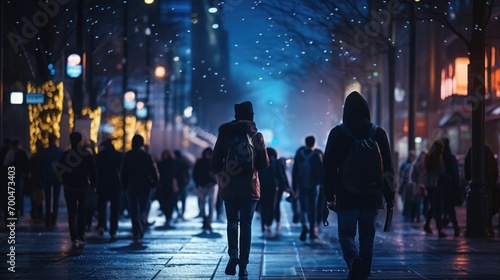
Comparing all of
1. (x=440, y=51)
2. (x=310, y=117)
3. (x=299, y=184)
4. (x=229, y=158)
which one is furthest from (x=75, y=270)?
(x=310, y=117)

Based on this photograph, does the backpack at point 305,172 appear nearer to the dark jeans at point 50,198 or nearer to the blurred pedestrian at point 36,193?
the dark jeans at point 50,198

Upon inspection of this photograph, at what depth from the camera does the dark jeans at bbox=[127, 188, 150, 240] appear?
19984 millimetres

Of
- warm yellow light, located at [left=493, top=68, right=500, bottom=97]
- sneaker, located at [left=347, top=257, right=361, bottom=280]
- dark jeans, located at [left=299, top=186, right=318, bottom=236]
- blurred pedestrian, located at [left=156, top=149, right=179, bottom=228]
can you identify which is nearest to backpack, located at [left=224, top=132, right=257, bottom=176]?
sneaker, located at [left=347, top=257, right=361, bottom=280]

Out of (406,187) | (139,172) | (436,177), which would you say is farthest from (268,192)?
(406,187)

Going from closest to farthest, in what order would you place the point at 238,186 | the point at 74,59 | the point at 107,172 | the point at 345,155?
the point at 345,155, the point at 238,186, the point at 107,172, the point at 74,59

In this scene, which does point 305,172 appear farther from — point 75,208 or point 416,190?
point 416,190

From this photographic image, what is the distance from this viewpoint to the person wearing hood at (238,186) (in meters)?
13.3

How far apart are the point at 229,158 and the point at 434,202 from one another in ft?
31.3

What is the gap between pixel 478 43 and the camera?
20750 millimetres

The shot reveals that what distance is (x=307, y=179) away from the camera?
68.9 feet

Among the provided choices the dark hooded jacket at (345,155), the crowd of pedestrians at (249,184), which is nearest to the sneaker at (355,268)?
the crowd of pedestrians at (249,184)

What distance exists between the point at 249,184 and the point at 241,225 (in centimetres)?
48

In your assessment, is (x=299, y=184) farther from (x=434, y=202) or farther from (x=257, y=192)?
(x=257, y=192)

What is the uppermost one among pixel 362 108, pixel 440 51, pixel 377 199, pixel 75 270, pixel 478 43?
pixel 440 51
